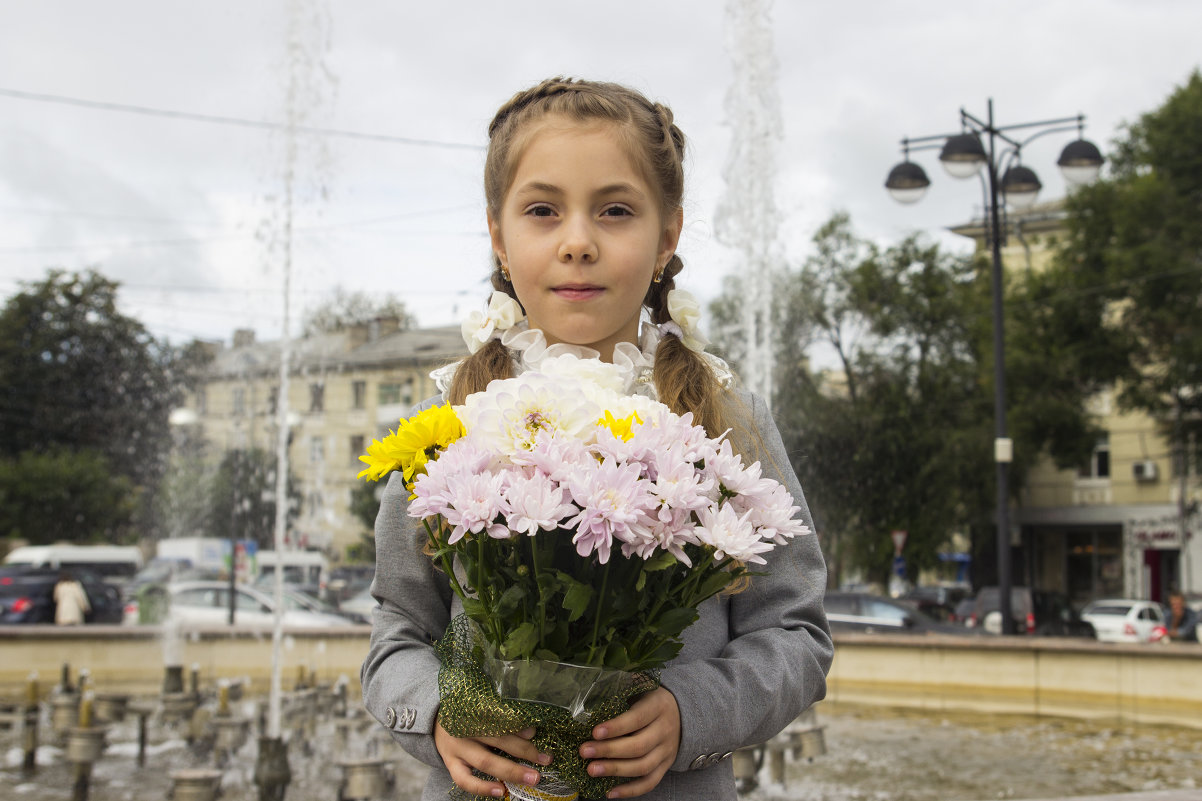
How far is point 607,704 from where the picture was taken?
49.8 inches

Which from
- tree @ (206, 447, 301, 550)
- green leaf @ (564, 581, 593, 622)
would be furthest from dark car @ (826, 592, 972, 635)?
tree @ (206, 447, 301, 550)

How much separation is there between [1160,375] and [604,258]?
972 inches

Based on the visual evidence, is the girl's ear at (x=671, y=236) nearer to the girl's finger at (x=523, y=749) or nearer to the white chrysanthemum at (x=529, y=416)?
the white chrysanthemum at (x=529, y=416)

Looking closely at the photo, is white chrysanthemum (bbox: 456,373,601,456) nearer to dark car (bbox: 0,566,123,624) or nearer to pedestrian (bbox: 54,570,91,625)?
pedestrian (bbox: 54,570,91,625)

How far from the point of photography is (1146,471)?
34844 mm

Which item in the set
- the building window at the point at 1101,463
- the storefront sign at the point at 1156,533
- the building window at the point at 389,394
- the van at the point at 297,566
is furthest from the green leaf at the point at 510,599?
the building window at the point at 389,394

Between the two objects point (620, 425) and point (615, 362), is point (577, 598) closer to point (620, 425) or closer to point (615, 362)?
Answer: point (620, 425)

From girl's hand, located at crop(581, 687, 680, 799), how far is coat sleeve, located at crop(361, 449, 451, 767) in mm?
295

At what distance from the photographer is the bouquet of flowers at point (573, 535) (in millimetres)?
1201

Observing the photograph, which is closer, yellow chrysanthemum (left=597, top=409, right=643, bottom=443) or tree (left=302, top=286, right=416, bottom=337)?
yellow chrysanthemum (left=597, top=409, right=643, bottom=443)

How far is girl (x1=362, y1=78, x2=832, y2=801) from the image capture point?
147cm

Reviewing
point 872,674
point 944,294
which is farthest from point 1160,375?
point 872,674

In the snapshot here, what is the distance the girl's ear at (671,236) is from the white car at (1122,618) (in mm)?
21798

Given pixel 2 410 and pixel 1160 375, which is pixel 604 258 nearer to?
pixel 1160 375
